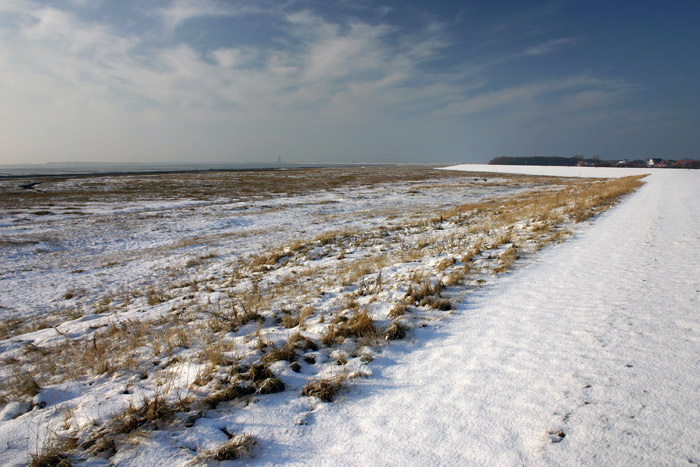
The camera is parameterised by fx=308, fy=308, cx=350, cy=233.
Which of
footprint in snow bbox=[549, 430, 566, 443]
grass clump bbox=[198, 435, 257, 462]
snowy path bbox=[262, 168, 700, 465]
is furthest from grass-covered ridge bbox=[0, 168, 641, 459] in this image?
footprint in snow bbox=[549, 430, 566, 443]

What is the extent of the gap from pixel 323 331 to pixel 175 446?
2.62 m

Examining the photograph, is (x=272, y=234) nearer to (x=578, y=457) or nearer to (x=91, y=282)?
(x=91, y=282)

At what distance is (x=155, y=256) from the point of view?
1463 centimetres

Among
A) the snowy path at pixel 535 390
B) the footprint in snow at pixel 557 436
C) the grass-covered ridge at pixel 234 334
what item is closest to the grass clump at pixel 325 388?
the grass-covered ridge at pixel 234 334

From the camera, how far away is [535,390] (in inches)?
130

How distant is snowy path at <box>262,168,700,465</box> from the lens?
265 cm

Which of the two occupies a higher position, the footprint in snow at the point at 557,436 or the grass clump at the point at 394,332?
the footprint in snow at the point at 557,436

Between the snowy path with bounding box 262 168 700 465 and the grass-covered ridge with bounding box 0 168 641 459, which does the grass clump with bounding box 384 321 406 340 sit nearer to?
the grass-covered ridge with bounding box 0 168 641 459

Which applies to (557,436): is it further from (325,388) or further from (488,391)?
(325,388)

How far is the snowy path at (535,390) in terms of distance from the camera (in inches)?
104

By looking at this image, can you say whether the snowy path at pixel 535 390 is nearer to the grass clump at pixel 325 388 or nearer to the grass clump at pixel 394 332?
the grass clump at pixel 325 388

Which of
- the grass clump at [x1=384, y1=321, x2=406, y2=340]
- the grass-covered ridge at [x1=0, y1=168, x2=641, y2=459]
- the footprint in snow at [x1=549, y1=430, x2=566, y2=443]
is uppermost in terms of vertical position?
the footprint in snow at [x1=549, y1=430, x2=566, y2=443]

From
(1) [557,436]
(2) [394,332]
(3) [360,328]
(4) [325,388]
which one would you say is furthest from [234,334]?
(1) [557,436]

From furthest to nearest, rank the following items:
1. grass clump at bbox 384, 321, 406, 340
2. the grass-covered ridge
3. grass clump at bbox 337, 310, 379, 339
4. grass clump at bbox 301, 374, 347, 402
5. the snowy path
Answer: grass clump at bbox 337, 310, 379, 339 → grass clump at bbox 384, 321, 406, 340 → grass clump at bbox 301, 374, 347, 402 → the grass-covered ridge → the snowy path
